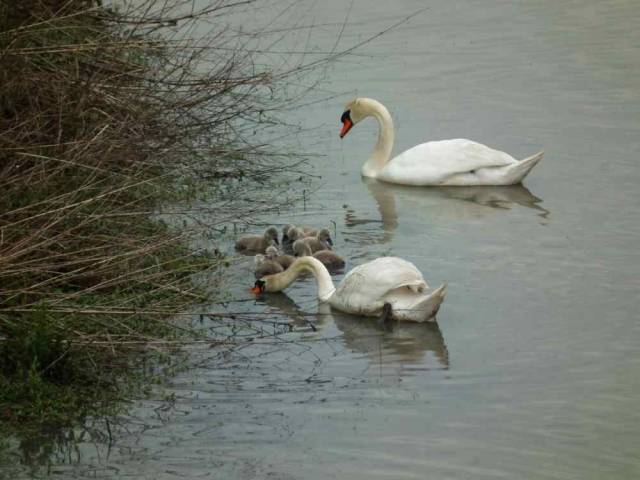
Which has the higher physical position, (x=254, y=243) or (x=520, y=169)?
(x=520, y=169)

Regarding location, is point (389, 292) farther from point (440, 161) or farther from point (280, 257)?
point (440, 161)

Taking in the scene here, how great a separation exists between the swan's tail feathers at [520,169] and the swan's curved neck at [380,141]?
123cm

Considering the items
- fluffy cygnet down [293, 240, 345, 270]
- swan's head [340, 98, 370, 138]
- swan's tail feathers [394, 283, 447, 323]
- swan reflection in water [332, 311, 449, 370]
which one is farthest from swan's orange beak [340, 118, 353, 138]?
swan's tail feathers [394, 283, 447, 323]

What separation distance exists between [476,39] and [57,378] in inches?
451

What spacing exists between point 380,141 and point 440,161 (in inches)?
36.4

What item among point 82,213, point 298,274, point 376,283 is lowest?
point 298,274

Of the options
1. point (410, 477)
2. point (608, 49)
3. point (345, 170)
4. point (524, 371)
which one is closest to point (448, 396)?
point (524, 371)

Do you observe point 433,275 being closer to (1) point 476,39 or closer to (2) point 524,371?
(2) point 524,371

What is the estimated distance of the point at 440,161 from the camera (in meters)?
12.9

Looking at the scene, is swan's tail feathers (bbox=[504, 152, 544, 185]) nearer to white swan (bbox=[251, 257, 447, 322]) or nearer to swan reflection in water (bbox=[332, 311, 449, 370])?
white swan (bbox=[251, 257, 447, 322])

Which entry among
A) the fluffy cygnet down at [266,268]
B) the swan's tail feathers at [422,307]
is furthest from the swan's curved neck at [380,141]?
the swan's tail feathers at [422,307]

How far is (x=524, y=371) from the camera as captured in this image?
320 inches

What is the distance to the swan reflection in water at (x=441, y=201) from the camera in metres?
11.9

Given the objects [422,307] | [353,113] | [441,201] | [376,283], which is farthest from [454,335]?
[353,113]
